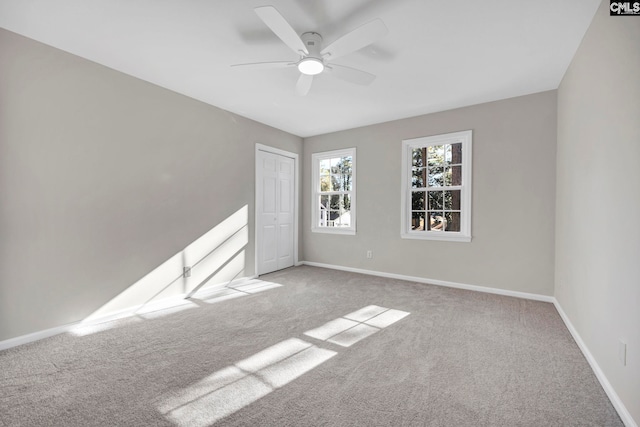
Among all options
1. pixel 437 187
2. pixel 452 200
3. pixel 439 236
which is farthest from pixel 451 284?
pixel 437 187

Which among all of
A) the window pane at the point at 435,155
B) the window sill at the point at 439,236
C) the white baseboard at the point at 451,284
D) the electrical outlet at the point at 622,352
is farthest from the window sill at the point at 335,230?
the electrical outlet at the point at 622,352

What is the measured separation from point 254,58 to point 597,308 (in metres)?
3.55

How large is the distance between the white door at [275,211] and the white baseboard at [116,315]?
2.97 ft

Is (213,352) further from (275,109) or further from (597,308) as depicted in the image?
(275,109)

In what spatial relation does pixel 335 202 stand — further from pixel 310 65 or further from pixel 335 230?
pixel 310 65

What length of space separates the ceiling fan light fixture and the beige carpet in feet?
7.84

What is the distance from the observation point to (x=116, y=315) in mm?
3090

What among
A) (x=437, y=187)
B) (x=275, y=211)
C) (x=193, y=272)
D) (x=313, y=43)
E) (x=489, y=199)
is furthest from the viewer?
(x=275, y=211)

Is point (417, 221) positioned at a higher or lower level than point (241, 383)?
higher

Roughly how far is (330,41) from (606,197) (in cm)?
240

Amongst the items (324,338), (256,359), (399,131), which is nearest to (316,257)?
(399,131)

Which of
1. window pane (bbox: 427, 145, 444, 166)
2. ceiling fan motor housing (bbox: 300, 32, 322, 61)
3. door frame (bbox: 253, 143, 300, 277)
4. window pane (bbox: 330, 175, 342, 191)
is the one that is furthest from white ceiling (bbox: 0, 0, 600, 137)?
window pane (bbox: 330, 175, 342, 191)

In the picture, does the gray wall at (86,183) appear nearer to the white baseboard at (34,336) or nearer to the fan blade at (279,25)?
the white baseboard at (34,336)

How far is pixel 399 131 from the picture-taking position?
473 cm
